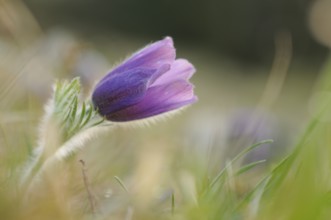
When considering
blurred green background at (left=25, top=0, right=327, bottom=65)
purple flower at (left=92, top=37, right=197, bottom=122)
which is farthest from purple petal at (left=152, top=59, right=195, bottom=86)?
blurred green background at (left=25, top=0, right=327, bottom=65)

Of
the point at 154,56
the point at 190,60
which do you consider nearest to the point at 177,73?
the point at 154,56

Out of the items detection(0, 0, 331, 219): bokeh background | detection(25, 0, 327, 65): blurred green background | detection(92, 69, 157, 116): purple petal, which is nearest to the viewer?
detection(92, 69, 157, 116): purple petal

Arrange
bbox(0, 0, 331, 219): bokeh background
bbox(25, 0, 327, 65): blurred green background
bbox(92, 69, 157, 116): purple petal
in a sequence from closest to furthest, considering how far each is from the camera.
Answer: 1. bbox(92, 69, 157, 116): purple petal
2. bbox(0, 0, 331, 219): bokeh background
3. bbox(25, 0, 327, 65): blurred green background

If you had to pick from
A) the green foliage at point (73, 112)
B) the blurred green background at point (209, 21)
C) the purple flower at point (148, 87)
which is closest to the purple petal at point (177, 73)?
the purple flower at point (148, 87)

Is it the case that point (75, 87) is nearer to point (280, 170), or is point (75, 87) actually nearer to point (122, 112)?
point (122, 112)

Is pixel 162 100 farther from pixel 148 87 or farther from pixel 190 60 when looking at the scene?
pixel 190 60

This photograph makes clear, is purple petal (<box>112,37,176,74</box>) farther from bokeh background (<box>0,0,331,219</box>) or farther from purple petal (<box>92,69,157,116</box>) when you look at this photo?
bokeh background (<box>0,0,331,219</box>)

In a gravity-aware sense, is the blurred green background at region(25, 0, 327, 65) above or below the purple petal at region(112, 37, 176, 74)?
below

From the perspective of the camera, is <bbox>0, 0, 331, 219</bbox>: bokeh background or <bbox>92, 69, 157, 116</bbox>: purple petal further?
<bbox>0, 0, 331, 219</bbox>: bokeh background

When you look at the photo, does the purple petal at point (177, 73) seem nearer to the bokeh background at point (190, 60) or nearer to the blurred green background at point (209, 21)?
the bokeh background at point (190, 60)
